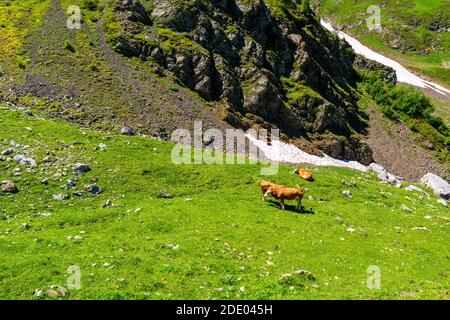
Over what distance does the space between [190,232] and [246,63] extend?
63502 mm

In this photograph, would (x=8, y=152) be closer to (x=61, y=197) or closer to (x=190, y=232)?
(x=61, y=197)

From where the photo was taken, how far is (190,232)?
25.5 meters

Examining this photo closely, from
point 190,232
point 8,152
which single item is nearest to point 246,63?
point 8,152

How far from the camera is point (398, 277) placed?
70.2 ft

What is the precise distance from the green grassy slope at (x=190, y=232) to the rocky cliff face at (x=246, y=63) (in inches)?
1329

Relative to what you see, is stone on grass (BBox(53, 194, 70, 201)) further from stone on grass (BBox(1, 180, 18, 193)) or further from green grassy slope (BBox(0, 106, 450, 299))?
stone on grass (BBox(1, 180, 18, 193))

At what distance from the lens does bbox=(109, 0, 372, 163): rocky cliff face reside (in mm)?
74312

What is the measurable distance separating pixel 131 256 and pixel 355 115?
286 feet

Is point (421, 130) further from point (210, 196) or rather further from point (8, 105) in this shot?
point (8, 105)

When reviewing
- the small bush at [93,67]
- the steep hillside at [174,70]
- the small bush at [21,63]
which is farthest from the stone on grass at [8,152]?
the small bush at [93,67]

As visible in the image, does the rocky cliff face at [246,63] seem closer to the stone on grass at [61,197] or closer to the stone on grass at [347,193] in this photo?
the stone on grass at [347,193]

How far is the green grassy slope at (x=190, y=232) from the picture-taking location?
18.4 metres
